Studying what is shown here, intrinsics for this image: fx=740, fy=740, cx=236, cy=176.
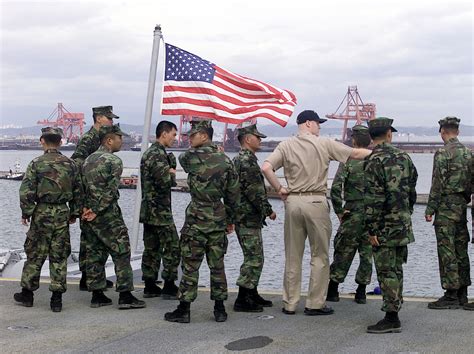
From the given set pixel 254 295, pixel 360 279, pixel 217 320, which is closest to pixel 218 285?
pixel 217 320

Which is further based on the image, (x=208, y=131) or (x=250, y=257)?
(x=250, y=257)

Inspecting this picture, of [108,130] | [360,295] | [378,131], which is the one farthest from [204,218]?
[360,295]

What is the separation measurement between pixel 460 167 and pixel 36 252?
14.5 feet

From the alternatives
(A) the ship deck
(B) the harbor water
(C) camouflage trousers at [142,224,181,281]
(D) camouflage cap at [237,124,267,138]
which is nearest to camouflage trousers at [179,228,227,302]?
(A) the ship deck

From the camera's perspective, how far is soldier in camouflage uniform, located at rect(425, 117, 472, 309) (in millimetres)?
7535

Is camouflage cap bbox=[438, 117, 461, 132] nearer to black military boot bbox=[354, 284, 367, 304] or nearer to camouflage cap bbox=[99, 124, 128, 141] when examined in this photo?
black military boot bbox=[354, 284, 367, 304]

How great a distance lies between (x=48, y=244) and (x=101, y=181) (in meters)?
0.86

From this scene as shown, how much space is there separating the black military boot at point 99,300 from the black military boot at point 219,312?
4.50 ft

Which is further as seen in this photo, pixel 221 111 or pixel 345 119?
pixel 345 119

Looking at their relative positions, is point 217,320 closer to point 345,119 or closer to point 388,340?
point 388,340

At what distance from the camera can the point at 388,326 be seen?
6.54 m

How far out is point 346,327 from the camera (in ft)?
22.2

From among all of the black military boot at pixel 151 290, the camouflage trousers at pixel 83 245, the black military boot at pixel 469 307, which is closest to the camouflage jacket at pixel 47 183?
the camouflage trousers at pixel 83 245

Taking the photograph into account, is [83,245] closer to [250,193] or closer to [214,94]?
[250,193]
